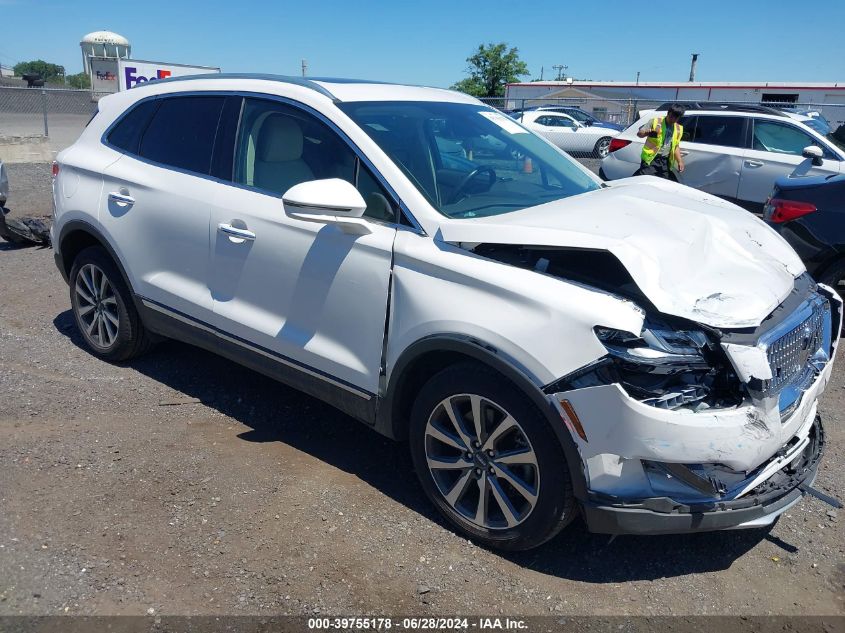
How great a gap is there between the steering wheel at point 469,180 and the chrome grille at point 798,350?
60.8 inches

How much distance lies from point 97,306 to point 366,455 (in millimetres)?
2356

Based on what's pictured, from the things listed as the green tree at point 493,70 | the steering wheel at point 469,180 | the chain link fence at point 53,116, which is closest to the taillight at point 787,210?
the steering wheel at point 469,180

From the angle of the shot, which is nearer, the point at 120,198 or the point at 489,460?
the point at 489,460

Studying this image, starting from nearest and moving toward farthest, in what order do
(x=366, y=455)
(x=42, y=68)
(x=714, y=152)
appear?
(x=366, y=455)
(x=714, y=152)
(x=42, y=68)

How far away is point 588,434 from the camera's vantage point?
2703mm

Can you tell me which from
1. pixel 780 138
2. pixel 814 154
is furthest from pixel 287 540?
pixel 780 138

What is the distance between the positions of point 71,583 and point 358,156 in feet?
7.35

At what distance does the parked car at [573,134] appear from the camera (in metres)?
22.6

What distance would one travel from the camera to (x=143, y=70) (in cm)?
2733

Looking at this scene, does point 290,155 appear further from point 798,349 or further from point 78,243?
point 798,349

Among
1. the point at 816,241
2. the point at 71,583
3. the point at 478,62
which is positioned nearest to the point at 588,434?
the point at 71,583

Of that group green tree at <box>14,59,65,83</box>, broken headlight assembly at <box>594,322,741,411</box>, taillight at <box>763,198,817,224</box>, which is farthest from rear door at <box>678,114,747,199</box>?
green tree at <box>14,59,65,83</box>

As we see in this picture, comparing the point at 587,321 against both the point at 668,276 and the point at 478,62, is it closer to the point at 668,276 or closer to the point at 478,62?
the point at 668,276

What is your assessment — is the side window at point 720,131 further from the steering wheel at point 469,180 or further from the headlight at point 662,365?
the headlight at point 662,365
